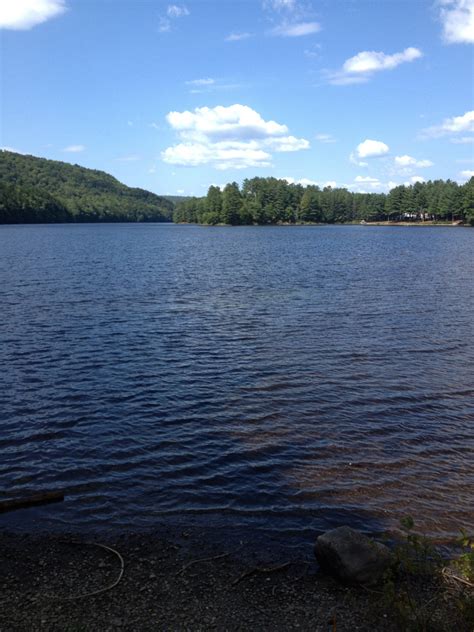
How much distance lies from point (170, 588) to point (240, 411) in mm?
8877

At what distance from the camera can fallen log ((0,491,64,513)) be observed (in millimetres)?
11719

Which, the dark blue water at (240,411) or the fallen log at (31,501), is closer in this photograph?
the fallen log at (31,501)

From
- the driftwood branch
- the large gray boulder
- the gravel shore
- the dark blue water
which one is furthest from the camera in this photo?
the dark blue water

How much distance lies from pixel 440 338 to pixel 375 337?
369cm

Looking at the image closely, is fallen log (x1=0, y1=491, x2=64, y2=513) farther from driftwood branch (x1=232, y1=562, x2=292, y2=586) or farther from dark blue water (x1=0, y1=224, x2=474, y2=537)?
driftwood branch (x1=232, y1=562, x2=292, y2=586)

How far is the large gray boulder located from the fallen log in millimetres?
6425

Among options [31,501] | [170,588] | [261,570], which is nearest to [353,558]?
[261,570]

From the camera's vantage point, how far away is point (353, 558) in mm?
9281

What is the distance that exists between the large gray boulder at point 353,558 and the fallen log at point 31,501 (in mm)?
6425

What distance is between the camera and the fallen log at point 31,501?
11719mm

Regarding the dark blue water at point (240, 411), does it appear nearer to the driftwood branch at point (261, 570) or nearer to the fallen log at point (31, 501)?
the fallen log at point (31, 501)

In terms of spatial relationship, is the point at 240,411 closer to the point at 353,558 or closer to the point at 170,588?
the point at 353,558

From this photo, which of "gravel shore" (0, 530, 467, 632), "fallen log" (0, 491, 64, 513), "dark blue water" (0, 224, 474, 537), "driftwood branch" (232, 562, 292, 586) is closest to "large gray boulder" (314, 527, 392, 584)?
"gravel shore" (0, 530, 467, 632)

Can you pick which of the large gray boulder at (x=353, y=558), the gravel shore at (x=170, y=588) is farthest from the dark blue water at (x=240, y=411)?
the large gray boulder at (x=353, y=558)
